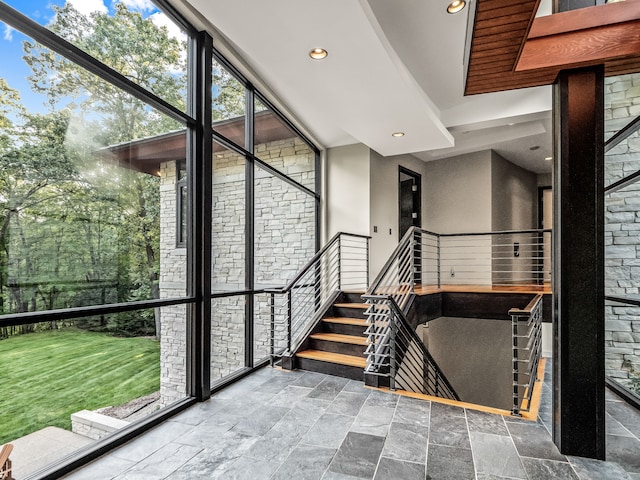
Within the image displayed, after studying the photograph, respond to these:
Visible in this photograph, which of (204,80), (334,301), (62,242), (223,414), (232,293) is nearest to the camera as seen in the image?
(62,242)

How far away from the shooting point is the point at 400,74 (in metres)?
3.27

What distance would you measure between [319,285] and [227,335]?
2056mm

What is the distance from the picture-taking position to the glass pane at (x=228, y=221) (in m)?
3.66

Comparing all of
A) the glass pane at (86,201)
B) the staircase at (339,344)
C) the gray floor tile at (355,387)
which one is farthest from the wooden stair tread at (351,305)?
the glass pane at (86,201)

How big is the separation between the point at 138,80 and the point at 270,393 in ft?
9.60

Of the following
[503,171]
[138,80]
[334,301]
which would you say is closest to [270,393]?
[334,301]

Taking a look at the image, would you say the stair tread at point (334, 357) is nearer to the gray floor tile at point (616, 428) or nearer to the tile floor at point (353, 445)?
the tile floor at point (353, 445)

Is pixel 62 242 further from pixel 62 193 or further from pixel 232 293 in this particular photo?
pixel 232 293

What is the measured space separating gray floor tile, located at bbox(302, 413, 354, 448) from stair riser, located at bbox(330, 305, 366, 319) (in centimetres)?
195

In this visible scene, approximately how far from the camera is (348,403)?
3.21 metres

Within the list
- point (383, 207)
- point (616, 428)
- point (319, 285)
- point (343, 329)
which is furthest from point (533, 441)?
point (383, 207)

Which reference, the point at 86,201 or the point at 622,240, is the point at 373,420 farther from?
the point at 622,240

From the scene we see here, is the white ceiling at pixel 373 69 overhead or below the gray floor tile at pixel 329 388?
overhead

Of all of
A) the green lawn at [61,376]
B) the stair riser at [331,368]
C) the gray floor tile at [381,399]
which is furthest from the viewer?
the stair riser at [331,368]
